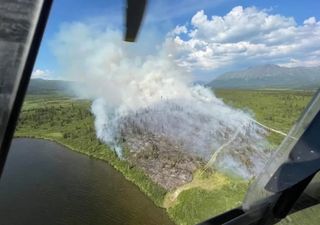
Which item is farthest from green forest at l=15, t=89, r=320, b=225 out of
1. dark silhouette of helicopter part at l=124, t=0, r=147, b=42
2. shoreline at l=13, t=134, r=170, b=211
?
dark silhouette of helicopter part at l=124, t=0, r=147, b=42

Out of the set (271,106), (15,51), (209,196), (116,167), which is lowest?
(116,167)

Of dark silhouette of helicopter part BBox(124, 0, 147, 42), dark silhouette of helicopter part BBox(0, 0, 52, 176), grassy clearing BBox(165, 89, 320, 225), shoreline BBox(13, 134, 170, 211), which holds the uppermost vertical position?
dark silhouette of helicopter part BBox(124, 0, 147, 42)

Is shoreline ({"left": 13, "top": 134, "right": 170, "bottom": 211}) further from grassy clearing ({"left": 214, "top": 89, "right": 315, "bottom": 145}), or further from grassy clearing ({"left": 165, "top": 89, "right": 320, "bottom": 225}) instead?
grassy clearing ({"left": 214, "top": 89, "right": 315, "bottom": 145})

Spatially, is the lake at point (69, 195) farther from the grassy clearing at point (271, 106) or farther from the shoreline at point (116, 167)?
the grassy clearing at point (271, 106)

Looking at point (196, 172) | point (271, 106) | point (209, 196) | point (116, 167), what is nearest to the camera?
point (209, 196)

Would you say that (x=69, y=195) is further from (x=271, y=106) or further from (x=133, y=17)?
(x=271, y=106)

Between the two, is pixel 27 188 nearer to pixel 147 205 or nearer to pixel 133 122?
pixel 147 205

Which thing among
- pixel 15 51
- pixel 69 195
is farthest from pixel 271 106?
pixel 15 51

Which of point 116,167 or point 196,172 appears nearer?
point 196,172

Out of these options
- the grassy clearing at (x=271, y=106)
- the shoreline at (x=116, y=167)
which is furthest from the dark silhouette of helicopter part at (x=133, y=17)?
the grassy clearing at (x=271, y=106)

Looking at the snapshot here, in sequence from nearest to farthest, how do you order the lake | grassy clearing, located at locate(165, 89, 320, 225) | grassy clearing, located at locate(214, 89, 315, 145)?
the lake
grassy clearing, located at locate(165, 89, 320, 225)
grassy clearing, located at locate(214, 89, 315, 145)
